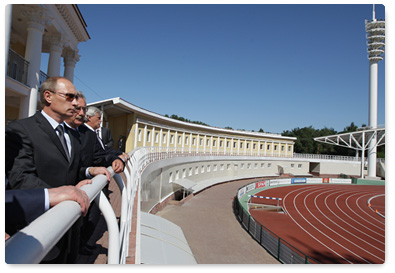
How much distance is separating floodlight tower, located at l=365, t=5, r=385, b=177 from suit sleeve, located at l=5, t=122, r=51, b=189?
5112 cm

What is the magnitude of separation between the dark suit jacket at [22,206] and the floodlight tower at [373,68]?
51337 millimetres

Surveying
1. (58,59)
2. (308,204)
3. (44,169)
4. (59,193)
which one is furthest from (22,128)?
(308,204)

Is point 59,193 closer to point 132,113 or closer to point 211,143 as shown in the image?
point 132,113

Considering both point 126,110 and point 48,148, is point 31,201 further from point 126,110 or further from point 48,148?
point 126,110

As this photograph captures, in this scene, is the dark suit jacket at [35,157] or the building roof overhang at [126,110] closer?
the dark suit jacket at [35,157]

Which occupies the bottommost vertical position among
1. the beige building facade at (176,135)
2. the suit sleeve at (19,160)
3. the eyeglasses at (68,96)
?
the suit sleeve at (19,160)

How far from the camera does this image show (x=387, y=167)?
3988 mm

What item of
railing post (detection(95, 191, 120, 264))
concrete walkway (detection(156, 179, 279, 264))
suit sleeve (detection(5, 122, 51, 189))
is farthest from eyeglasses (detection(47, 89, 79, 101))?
concrete walkway (detection(156, 179, 279, 264))

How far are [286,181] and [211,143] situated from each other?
43.8ft

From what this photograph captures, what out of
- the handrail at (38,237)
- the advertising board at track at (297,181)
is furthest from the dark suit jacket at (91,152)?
the advertising board at track at (297,181)

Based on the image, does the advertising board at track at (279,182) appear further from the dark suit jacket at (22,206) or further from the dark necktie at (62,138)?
the dark suit jacket at (22,206)

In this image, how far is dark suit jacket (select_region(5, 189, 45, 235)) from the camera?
1.06 meters

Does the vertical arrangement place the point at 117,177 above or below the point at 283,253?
above

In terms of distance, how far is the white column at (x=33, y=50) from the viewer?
9.05 m
